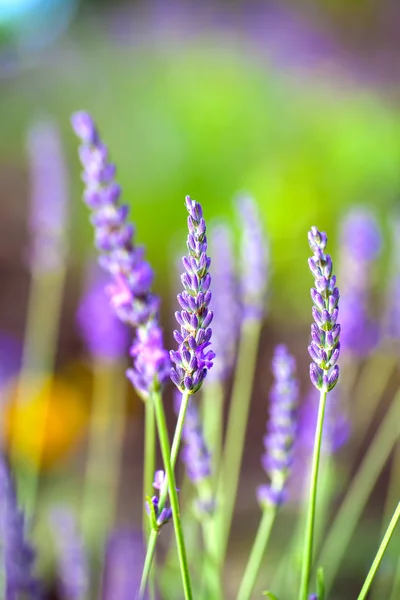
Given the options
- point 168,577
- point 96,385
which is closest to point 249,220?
point 168,577

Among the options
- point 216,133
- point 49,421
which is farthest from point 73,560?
point 216,133

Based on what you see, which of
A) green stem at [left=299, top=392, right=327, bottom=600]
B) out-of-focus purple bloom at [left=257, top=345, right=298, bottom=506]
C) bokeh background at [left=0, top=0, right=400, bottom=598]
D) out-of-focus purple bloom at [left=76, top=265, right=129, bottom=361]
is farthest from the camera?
bokeh background at [left=0, top=0, right=400, bottom=598]

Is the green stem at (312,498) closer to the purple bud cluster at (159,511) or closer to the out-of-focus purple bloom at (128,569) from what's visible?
the purple bud cluster at (159,511)

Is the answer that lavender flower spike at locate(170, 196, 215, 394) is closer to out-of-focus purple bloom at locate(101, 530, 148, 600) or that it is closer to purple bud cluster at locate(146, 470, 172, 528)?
purple bud cluster at locate(146, 470, 172, 528)

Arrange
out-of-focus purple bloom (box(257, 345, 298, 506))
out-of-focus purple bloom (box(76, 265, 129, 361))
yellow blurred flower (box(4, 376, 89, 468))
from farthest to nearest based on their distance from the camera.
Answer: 1. yellow blurred flower (box(4, 376, 89, 468))
2. out-of-focus purple bloom (box(76, 265, 129, 361))
3. out-of-focus purple bloom (box(257, 345, 298, 506))

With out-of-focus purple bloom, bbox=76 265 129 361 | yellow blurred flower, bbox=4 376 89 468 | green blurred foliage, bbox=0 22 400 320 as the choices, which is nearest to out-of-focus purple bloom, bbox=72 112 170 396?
out-of-focus purple bloom, bbox=76 265 129 361

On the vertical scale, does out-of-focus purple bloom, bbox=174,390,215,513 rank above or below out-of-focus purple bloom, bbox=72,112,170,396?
below

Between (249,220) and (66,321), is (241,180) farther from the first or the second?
(249,220)

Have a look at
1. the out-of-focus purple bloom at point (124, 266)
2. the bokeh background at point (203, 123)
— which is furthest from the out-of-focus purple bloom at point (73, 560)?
the bokeh background at point (203, 123)
